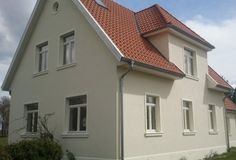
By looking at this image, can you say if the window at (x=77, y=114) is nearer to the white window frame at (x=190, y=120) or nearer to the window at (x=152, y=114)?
the window at (x=152, y=114)

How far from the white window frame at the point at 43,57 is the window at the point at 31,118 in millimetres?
2073

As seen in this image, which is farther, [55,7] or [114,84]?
[55,7]

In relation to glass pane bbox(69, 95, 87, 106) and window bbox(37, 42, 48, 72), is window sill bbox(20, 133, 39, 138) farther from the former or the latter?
window bbox(37, 42, 48, 72)

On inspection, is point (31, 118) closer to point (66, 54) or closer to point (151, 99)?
point (66, 54)

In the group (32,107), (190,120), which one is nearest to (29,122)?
(32,107)

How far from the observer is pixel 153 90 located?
13148 millimetres

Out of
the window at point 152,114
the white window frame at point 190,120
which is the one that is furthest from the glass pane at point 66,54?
the white window frame at point 190,120

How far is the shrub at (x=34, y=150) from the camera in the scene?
1099cm

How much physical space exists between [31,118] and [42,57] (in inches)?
136

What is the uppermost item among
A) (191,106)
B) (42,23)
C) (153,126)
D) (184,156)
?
(42,23)

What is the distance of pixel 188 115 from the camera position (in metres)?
16.1

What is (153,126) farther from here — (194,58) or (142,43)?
(194,58)

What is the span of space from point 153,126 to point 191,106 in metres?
3.81

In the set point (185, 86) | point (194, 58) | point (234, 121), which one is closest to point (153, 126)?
point (185, 86)
